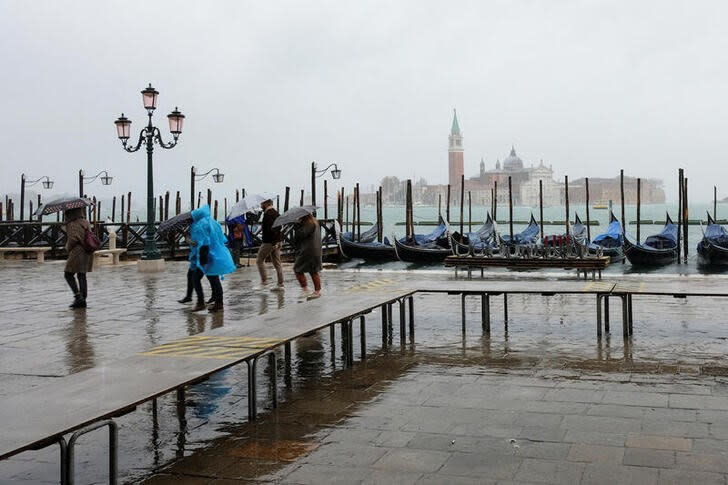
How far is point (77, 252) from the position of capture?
9.42m

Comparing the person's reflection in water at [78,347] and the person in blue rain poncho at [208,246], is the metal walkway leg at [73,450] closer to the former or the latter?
the person's reflection in water at [78,347]

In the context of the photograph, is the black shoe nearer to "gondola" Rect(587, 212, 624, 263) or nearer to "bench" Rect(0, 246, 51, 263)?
"bench" Rect(0, 246, 51, 263)

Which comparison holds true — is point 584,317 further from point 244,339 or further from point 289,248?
point 289,248

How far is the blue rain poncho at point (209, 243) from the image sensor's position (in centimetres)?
864

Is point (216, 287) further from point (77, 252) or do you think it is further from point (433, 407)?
point (433, 407)

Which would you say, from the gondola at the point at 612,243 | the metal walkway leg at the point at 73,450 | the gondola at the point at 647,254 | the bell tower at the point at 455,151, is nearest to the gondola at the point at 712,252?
the gondola at the point at 647,254

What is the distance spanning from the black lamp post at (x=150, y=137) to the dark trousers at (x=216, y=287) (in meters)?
6.25

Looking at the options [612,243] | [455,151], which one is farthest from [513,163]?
[612,243]

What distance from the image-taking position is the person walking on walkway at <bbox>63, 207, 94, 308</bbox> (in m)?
9.35

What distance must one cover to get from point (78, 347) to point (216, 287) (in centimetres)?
217

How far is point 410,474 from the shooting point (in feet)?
12.3

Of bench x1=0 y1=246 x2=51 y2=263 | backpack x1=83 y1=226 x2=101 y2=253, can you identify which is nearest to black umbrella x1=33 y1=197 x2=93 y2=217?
backpack x1=83 y1=226 x2=101 y2=253

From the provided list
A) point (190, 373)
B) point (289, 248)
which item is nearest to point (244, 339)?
point (190, 373)

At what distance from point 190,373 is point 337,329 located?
4.08 metres
